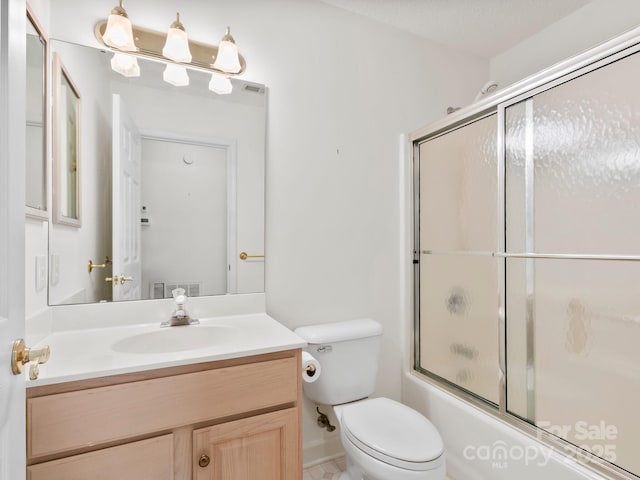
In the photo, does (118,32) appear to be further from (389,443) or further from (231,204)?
(389,443)

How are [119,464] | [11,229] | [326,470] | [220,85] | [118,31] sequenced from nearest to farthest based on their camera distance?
[11,229] → [119,464] → [118,31] → [220,85] → [326,470]

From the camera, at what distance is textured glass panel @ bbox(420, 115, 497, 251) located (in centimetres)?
163

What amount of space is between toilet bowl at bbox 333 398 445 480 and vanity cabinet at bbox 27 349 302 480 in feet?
0.88

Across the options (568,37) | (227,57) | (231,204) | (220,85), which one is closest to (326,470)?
(231,204)

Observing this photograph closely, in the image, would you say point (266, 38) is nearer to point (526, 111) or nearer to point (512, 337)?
point (526, 111)

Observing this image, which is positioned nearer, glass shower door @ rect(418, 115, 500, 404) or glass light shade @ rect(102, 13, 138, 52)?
glass light shade @ rect(102, 13, 138, 52)

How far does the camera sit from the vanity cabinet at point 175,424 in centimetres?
87

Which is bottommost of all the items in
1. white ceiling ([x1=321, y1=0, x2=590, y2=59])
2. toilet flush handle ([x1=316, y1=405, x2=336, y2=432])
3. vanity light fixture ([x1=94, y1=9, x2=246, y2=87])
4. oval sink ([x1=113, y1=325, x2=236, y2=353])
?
toilet flush handle ([x1=316, y1=405, x2=336, y2=432])

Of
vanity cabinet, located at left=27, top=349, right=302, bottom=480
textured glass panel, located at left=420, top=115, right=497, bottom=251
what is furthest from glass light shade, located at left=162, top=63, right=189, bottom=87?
textured glass panel, located at left=420, top=115, right=497, bottom=251

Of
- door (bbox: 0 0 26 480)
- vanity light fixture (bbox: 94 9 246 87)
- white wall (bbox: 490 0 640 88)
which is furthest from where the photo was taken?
white wall (bbox: 490 0 640 88)

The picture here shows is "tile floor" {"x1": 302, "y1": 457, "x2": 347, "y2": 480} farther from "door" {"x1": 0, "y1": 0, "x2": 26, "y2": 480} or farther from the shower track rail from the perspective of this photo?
"door" {"x1": 0, "y1": 0, "x2": 26, "y2": 480}

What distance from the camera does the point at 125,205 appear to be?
4.64 feet

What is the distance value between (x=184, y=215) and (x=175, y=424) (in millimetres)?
851

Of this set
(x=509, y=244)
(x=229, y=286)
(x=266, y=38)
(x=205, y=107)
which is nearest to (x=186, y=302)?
(x=229, y=286)
